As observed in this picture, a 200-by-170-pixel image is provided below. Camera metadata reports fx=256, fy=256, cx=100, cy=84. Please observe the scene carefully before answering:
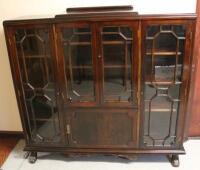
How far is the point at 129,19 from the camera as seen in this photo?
167 centimetres

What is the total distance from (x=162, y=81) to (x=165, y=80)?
0.08 feet

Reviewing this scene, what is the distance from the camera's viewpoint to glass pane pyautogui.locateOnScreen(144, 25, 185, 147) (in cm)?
173

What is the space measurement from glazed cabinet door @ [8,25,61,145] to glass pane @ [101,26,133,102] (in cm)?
39

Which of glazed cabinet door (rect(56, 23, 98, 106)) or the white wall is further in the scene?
the white wall

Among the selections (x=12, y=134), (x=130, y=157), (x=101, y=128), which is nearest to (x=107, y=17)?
(x=101, y=128)

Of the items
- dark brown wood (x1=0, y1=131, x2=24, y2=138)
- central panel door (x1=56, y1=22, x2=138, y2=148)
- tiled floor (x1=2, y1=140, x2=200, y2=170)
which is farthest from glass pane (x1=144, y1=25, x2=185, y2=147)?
dark brown wood (x1=0, y1=131, x2=24, y2=138)

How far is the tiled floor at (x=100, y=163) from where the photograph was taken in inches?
84.4

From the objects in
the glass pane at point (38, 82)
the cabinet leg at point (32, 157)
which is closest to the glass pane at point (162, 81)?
the glass pane at point (38, 82)

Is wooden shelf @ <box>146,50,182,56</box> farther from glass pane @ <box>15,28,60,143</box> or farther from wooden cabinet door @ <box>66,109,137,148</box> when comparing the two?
glass pane @ <box>15,28,60,143</box>

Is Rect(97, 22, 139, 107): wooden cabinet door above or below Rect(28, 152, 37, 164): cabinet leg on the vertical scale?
above

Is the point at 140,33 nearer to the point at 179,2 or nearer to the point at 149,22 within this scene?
the point at 149,22

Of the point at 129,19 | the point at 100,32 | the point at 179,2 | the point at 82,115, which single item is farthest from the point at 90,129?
the point at 179,2

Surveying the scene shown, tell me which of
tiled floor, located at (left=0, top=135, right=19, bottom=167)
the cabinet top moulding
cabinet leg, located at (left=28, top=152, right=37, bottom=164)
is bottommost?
tiled floor, located at (left=0, top=135, right=19, bottom=167)

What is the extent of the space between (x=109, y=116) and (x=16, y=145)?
1.10 m
